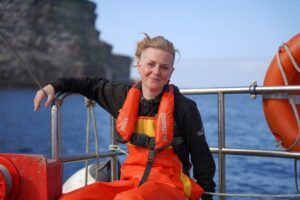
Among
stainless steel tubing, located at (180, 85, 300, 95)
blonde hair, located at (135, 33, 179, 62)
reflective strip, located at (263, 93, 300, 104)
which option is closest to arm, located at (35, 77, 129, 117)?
blonde hair, located at (135, 33, 179, 62)

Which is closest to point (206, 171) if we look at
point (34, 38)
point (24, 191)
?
point (24, 191)

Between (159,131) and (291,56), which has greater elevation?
(291,56)

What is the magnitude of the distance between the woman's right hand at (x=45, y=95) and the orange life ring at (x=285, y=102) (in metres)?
1.73

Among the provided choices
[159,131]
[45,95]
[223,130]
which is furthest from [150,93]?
[223,130]

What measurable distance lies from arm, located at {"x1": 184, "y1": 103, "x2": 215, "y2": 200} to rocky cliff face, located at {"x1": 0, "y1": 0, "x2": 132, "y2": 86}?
65090 mm

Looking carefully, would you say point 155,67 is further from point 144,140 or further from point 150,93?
point 144,140

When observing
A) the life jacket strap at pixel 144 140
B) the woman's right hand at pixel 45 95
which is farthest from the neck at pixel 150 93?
the woman's right hand at pixel 45 95

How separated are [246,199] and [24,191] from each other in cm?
628

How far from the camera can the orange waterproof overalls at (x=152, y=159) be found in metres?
1.93

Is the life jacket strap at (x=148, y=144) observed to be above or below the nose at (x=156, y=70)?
below

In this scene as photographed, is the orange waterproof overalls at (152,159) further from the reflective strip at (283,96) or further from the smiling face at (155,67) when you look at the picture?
the reflective strip at (283,96)

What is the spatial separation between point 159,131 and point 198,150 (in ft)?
0.90

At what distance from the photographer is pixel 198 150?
2.15 metres

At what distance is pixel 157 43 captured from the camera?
2137mm
